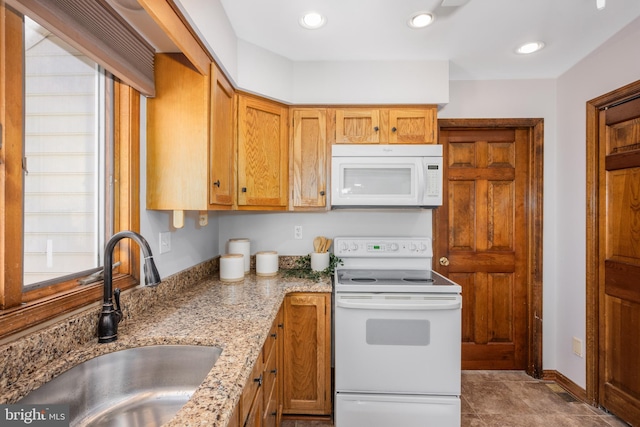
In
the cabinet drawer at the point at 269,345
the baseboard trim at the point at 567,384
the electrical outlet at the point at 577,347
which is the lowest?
the baseboard trim at the point at 567,384

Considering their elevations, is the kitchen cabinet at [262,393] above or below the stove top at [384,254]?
below

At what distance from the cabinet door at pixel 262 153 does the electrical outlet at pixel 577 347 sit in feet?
7.72

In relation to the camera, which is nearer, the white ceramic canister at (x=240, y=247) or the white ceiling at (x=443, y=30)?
the white ceiling at (x=443, y=30)

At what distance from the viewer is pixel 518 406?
202 centimetres

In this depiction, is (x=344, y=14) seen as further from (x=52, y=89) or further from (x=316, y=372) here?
(x=316, y=372)

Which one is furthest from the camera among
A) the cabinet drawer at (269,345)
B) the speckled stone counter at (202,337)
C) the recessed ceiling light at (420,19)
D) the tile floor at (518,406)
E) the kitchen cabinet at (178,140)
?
the tile floor at (518,406)

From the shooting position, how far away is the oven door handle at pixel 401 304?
1702mm

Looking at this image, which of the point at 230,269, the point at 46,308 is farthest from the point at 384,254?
the point at 46,308

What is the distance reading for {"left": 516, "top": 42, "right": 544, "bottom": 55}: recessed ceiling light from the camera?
1.94 metres

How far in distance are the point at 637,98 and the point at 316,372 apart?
2.52 m

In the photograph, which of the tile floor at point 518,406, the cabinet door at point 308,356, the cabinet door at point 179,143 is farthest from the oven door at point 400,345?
the cabinet door at point 179,143

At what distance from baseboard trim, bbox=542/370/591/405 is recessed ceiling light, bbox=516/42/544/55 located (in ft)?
7.86

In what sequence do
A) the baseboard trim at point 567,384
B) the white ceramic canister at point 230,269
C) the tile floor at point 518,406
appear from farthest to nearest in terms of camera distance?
the baseboard trim at point 567,384, the white ceramic canister at point 230,269, the tile floor at point 518,406

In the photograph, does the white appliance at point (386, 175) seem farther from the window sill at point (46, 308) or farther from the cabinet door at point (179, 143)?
the window sill at point (46, 308)
